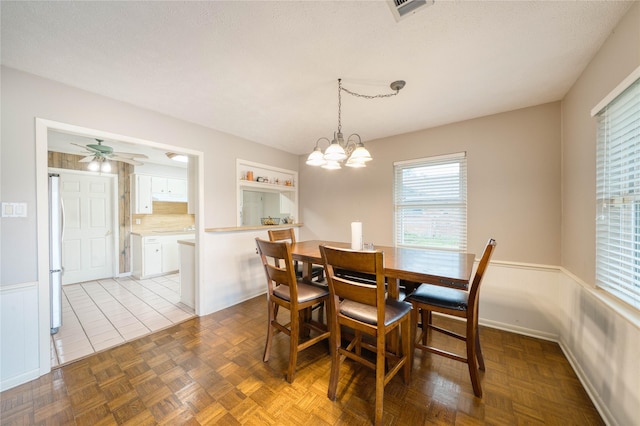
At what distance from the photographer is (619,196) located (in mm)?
1440

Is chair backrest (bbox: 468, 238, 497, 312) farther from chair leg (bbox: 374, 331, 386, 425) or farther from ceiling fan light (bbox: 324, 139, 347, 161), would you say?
ceiling fan light (bbox: 324, 139, 347, 161)

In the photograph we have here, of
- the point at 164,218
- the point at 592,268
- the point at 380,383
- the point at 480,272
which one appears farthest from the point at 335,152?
the point at 164,218

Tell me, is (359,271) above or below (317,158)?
below

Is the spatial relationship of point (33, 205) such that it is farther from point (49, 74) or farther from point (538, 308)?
point (538, 308)

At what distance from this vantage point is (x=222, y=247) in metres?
3.13

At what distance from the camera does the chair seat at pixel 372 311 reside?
4.72 ft

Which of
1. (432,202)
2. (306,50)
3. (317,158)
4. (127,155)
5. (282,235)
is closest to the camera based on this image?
(306,50)

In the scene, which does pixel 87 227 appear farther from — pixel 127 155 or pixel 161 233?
pixel 127 155

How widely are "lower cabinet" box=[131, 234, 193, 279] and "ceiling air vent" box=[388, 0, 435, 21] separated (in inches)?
183

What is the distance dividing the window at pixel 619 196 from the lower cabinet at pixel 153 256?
5299mm

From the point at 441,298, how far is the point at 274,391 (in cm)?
139

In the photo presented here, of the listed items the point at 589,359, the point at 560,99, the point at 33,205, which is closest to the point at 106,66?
the point at 33,205

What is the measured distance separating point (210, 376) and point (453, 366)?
197cm

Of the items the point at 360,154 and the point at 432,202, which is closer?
the point at 360,154
